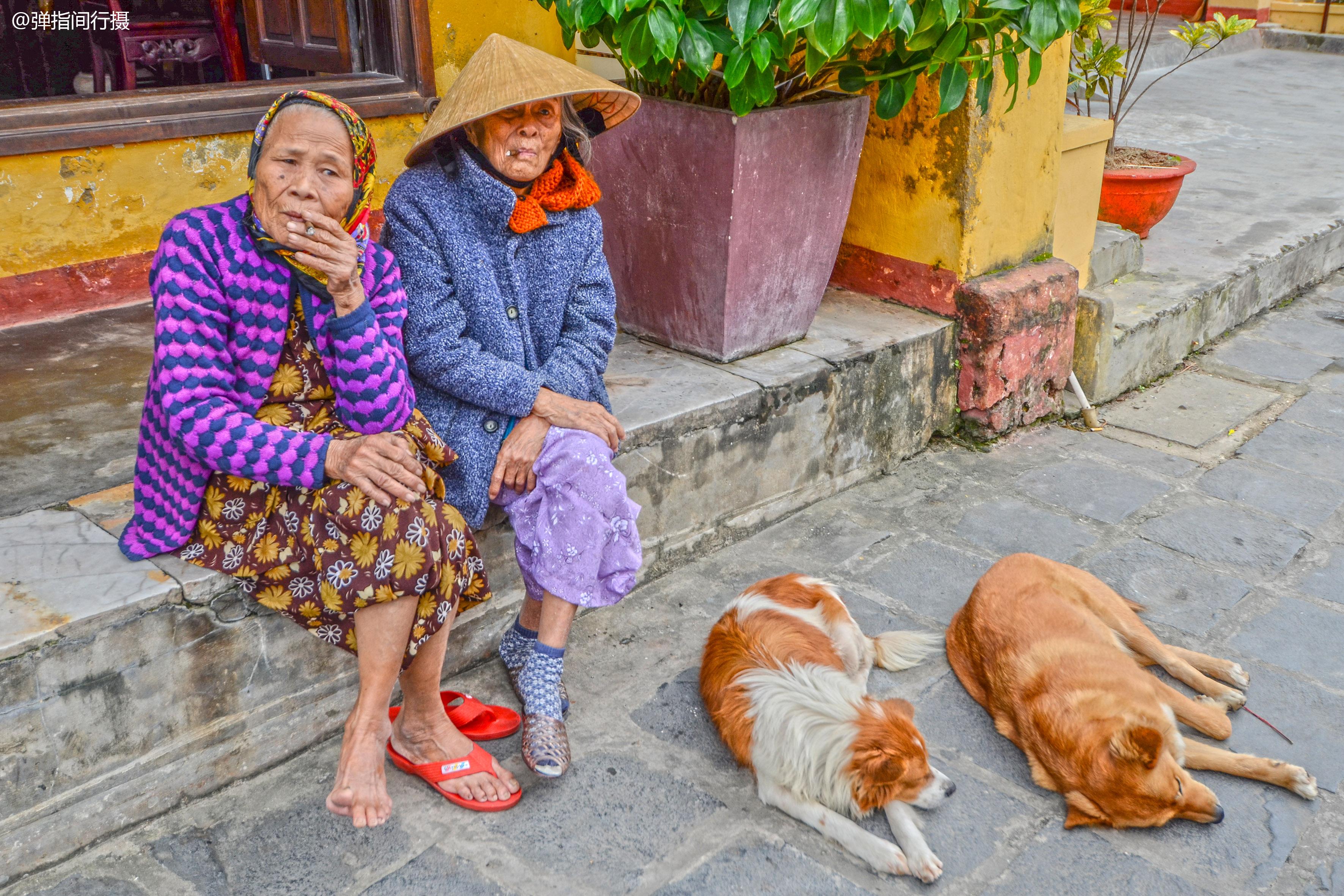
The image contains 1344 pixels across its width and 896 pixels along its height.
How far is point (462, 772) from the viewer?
2418 millimetres

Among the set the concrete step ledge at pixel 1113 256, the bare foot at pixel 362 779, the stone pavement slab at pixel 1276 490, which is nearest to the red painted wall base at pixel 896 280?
the stone pavement slab at pixel 1276 490

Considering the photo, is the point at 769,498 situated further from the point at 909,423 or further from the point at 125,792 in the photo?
the point at 125,792

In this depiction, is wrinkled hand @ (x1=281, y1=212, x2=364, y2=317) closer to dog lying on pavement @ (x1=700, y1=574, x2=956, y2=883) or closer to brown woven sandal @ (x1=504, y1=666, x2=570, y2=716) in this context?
brown woven sandal @ (x1=504, y1=666, x2=570, y2=716)

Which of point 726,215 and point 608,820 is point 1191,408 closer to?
point 726,215

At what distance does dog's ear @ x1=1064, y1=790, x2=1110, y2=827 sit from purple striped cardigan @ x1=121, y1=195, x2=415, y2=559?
5.38 feet

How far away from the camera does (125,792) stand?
2270 mm

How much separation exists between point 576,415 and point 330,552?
0.71m

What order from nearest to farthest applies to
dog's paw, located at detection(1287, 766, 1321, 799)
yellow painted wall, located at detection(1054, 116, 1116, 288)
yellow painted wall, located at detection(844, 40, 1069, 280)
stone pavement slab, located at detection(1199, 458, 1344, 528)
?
dog's paw, located at detection(1287, 766, 1321, 799) → stone pavement slab, located at detection(1199, 458, 1344, 528) → yellow painted wall, located at detection(844, 40, 1069, 280) → yellow painted wall, located at detection(1054, 116, 1116, 288)

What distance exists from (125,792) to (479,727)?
0.76 meters

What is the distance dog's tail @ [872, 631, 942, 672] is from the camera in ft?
9.52

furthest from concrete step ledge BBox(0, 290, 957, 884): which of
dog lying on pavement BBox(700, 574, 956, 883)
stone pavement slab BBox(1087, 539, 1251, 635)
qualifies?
stone pavement slab BBox(1087, 539, 1251, 635)

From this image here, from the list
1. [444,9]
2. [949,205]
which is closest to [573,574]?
[949,205]

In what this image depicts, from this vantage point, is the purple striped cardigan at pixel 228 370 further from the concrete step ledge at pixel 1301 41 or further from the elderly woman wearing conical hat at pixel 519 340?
the concrete step ledge at pixel 1301 41

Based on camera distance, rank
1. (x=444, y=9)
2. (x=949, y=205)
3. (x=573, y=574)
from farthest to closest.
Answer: (x=444, y=9) → (x=949, y=205) → (x=573, y=574)
